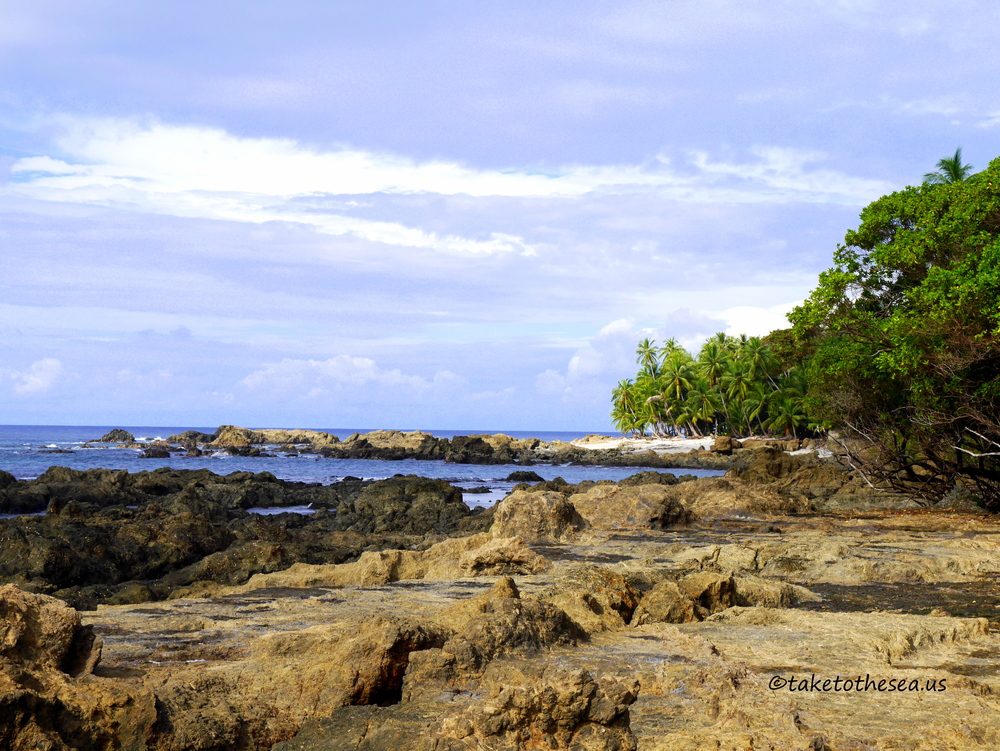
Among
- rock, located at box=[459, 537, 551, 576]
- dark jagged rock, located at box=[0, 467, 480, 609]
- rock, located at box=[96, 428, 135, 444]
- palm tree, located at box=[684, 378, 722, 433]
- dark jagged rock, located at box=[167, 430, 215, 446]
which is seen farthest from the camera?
rock, located at box=[96, 428, 135, 444]

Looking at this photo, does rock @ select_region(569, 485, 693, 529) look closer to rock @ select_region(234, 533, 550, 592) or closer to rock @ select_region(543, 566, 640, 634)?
rock @ select_region(234, 533, 550, 592)

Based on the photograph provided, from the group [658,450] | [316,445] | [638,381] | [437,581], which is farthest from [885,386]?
[316,445]

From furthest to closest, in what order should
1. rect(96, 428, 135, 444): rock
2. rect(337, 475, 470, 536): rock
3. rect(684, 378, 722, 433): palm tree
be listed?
1. rect(96, 428, 135, 444): rock
2. rect(684, 378, 722, 433): palm tree
3. rect(337, 475, 470, 536): rock

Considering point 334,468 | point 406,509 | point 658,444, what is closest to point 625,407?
point 658,444

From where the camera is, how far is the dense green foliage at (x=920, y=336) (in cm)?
1540

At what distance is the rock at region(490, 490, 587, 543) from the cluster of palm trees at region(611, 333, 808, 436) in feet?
148

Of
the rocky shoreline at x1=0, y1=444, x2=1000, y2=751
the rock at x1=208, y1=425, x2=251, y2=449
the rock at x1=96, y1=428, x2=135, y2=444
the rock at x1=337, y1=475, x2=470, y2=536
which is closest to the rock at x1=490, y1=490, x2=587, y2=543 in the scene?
the rocky shoreline at x1=0, y1=444, x2=1000, y2=751

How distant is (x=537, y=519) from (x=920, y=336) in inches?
337

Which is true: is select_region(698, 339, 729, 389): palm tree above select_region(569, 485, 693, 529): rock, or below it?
above

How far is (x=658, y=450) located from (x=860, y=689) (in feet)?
251

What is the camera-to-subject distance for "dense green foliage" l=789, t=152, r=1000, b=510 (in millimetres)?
15398

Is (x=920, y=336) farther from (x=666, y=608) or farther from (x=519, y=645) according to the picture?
(x=519, y=645)

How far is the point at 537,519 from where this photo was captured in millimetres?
14234

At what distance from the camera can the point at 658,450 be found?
8050 cm
